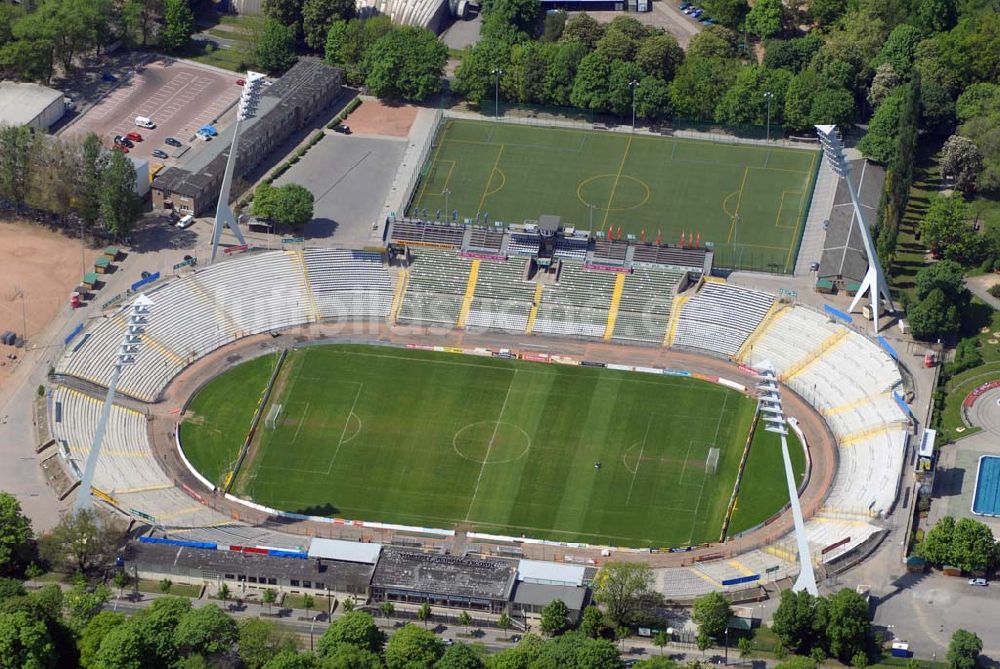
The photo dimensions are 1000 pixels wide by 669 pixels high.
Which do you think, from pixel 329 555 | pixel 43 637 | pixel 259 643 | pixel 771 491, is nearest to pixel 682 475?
pixel 771 491

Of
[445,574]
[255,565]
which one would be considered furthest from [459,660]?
[255,565]

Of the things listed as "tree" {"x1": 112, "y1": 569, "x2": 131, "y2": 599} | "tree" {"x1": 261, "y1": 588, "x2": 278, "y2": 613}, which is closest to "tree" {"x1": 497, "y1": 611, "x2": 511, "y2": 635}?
"tree" {"x1": 261, "y1": 588, "x2": 278, "y2": 613}

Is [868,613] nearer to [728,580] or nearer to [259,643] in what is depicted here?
[728,580]

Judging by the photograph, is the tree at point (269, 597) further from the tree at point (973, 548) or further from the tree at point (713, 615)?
the tree at point (973, 548)

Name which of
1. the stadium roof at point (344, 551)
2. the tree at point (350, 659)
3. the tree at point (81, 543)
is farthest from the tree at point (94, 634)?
the stadium roof at point (344, 551)

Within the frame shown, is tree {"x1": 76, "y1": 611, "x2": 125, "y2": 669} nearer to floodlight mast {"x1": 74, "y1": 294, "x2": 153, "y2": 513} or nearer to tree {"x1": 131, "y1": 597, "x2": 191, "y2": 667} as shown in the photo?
tree {"x1": 131, "y1": 597, "x2": 191, "y2": 667}
